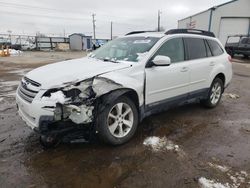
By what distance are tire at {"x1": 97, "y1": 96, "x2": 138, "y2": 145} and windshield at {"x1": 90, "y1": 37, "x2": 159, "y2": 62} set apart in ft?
2.72

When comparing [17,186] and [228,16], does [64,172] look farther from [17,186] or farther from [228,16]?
[228,16]

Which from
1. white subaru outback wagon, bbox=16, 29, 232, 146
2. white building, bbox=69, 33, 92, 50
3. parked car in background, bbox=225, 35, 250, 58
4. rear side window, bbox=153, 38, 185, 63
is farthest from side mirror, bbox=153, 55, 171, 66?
white building, bbox=69, 33, 92, 50

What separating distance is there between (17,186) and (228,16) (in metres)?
29.1

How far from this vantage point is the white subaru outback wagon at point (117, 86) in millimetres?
3119

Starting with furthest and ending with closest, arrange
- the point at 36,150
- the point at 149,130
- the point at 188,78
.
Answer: the point at 188,78 < the point at 149,130 < the point at 36,150

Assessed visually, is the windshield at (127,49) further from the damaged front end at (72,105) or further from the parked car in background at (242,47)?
the parked car in background at (242,47)

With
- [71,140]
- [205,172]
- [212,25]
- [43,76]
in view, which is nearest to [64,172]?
[71,140]

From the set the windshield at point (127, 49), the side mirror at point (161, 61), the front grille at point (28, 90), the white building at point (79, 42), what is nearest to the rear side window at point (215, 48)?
the windshield at point (127, 49)

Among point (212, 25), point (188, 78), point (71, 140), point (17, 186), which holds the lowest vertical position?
point (17, 186)

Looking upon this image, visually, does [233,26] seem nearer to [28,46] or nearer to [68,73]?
[68,73]

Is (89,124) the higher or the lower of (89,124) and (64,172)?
the higher

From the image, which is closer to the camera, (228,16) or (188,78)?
(188,78)

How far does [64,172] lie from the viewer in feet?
9.75

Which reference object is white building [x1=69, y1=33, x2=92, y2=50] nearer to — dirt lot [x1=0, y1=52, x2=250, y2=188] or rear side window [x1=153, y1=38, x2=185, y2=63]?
dirt lot [x1=0, y1=52, x2=250, y2=188]
